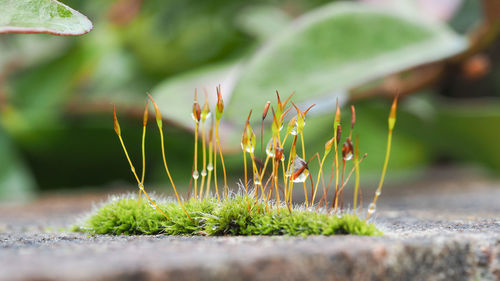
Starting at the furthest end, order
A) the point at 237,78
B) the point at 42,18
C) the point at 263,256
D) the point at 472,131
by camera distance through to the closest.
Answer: the point at 472,131 < the point at 237,78 < the point at 42,18 < the point at 263,256

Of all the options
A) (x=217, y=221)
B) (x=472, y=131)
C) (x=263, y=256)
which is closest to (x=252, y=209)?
(x=217, y=221)

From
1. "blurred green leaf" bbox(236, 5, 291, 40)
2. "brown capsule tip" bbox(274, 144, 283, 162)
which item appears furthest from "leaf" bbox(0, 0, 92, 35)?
"blurred green leaf" bbox(236, 5, 291, 40)

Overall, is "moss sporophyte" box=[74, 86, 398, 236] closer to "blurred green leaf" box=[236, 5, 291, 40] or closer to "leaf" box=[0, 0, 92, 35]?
"leaf" box=[0, 0, 92, 35]

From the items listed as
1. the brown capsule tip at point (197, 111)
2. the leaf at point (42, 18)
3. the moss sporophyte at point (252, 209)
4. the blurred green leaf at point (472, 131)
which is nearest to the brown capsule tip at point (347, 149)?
the moss sporophyte at point (252, 209)

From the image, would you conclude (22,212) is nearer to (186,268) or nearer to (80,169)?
(80,169)

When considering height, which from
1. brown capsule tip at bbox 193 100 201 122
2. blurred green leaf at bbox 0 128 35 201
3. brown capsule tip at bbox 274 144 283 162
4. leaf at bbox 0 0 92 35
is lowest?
blurred green leaf at bbox 0 128 35 201

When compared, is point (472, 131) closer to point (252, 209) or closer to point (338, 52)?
point (338, 52)
